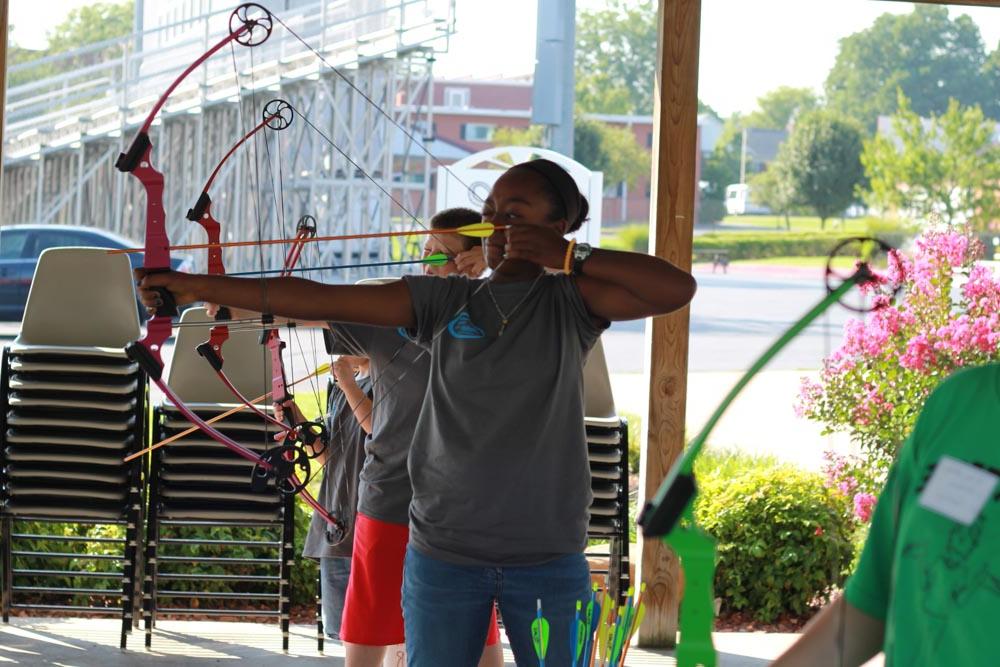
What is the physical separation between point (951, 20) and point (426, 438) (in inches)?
158

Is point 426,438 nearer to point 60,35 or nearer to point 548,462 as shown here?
point 548,462

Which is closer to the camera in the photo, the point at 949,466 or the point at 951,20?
the point at 949,466

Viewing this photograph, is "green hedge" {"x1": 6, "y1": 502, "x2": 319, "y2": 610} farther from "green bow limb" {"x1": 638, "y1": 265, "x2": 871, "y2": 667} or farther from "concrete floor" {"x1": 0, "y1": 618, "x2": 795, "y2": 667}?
"green bow limb" {"x1": 638, "y1": 265, "x2": 871, "y2": 667}

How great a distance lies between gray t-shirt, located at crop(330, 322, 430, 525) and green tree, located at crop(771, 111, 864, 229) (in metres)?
4.32

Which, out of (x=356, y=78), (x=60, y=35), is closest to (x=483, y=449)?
(x=356, y=78)

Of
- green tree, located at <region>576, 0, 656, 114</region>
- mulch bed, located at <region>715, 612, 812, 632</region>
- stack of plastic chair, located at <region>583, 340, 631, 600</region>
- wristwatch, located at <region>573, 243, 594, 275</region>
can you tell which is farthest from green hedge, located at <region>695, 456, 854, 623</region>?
green tree, located at <region>576, 0, 656, 114</region>

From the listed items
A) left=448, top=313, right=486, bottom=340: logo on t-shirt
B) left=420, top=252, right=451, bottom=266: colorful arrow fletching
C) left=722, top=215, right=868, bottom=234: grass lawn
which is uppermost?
left=722, top=215, right=868, bottom=234: grass lawn

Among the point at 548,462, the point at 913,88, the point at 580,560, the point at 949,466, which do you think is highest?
the point at 913,88

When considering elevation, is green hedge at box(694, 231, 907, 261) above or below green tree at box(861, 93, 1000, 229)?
below

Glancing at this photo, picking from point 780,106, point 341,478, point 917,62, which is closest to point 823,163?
point 780,106

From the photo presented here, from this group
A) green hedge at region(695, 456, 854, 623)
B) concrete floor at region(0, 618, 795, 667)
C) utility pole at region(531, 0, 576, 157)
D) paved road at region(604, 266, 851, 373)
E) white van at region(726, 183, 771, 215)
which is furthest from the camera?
paved road at region(604, 266, 851, 373)

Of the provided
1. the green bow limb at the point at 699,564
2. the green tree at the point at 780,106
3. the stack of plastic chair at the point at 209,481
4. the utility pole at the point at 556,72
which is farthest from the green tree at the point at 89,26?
the green bow limb at the point at 699,564

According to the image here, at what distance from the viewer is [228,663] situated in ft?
11.5

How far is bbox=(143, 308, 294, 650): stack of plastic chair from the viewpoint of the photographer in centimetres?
368
